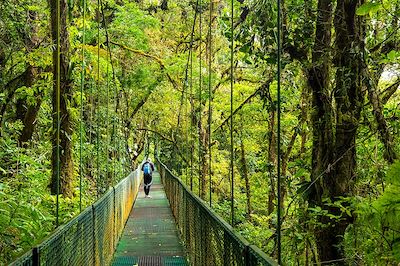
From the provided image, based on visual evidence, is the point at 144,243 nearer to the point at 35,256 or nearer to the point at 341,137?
the point at 341,137

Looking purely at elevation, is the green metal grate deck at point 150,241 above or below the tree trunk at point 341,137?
below

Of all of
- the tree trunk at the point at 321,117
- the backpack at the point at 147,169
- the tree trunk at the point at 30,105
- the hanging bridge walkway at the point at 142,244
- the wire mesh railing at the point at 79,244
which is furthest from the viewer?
the backpack at the point at 147,169

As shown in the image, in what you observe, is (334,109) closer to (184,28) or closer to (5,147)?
(5,147)

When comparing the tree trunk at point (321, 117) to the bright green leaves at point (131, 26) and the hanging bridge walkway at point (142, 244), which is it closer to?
the hanging bridge walkway at point (142, 244)

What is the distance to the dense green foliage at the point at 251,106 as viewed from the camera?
296 centimetres

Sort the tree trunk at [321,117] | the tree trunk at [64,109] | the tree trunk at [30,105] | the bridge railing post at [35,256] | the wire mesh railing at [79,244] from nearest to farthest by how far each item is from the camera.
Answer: the bridge railing post at [35,256], the wire mesh railing at [79,244], the tree trunk at [321,117], the tree trunk at [64,109], the tree trunk at [30,105]

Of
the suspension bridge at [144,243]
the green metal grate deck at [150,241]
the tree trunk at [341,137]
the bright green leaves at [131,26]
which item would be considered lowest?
the green metal grate deck at [150,241]

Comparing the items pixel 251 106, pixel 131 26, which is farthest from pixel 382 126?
pixel 131 26

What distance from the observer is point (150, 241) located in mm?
6453

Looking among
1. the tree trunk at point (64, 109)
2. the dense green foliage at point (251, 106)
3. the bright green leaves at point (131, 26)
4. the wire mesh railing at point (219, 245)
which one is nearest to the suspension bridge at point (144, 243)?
the wire mesh railing at point (219, 245)

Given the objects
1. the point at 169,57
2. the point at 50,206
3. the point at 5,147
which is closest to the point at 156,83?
the point at 169,57

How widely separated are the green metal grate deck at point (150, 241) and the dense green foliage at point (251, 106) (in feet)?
2.55

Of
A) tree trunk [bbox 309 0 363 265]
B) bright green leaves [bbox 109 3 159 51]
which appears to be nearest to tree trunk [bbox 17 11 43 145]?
bright green leaves [bbox 109 3 159 51]

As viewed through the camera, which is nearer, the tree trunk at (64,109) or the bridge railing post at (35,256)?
the bridge railing post at (35,256)
